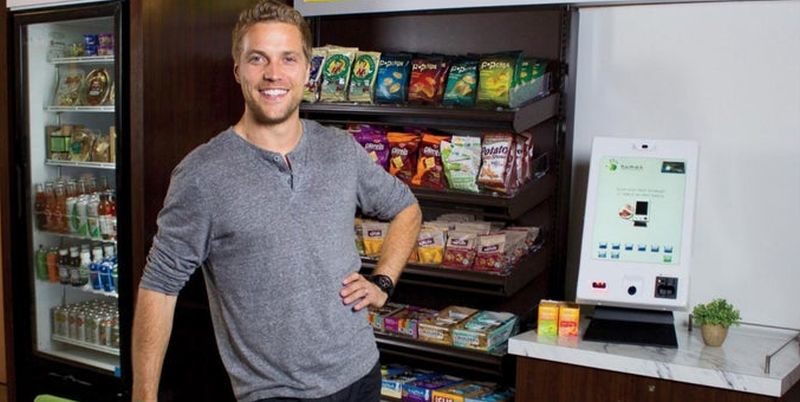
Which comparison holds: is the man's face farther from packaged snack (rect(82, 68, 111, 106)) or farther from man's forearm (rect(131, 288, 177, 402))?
packaged snack (rect(82, 68, 111, 106))

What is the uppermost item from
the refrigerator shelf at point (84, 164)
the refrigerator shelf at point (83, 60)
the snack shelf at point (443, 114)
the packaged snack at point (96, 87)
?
the refrigerator shelf at point (83, 60)

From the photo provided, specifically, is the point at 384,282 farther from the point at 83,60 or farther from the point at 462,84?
the point at 83,60

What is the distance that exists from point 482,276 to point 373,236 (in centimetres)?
51

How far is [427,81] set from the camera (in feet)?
10.3

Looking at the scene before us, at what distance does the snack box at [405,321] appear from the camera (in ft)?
10.4

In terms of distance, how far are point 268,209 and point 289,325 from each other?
0.90 feet

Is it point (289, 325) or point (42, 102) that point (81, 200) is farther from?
point (289, 325)

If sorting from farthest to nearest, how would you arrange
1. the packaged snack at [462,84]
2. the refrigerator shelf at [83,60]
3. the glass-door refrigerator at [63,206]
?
1. the glass-door refrigerator at [63,206]
2. the refrigerator shelf at [83,60]
3. the packaged snack at [462,84]

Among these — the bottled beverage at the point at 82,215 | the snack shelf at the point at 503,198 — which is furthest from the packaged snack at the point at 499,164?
the bottled beverage at the point at 82,215

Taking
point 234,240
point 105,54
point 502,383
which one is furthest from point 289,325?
point 105,54

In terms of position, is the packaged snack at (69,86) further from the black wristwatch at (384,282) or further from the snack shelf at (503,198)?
the black wristwatch at (384,282)

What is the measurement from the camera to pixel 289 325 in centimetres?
197

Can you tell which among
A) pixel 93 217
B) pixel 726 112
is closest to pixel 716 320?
pixel 726 112

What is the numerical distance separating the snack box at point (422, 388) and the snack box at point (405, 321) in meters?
0.18
